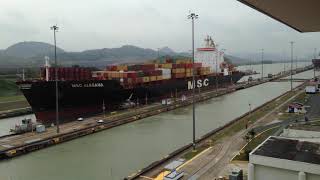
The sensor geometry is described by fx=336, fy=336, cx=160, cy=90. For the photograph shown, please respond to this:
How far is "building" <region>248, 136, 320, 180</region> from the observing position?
10.8m

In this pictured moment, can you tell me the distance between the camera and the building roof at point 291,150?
37.5ft

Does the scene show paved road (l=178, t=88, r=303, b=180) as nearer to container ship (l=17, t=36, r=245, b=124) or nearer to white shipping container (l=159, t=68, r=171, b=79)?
container ship (l=17, t=36, r=245, b=124)

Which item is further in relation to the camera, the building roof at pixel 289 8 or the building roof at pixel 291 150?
the building roof at pixel 291 150

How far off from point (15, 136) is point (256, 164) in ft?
56.3

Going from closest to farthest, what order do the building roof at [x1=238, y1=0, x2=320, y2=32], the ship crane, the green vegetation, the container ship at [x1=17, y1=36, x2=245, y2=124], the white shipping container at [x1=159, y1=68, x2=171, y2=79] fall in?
the building roof at [x1=238, y1=0, x2=320, y2=32], the green vegetation, the container ship at [x1=17, y1=36, x2=245, y2=124], the ship crane, the white shipping container at [x1=159, y1=68, x2=171, y2=79]

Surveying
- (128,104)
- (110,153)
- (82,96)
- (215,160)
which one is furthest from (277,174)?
(128,104)

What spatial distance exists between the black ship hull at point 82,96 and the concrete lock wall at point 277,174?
39.3 feet

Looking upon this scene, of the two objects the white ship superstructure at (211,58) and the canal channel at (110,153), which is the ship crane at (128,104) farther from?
the white ship superstructure at (211,58)

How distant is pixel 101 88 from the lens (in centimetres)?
3216

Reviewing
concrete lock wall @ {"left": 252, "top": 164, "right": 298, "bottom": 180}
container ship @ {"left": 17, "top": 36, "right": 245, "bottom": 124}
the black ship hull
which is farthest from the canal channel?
concrete lock wall @ {"left": 252, "top": 164, "right": 298, "bottom": 180}

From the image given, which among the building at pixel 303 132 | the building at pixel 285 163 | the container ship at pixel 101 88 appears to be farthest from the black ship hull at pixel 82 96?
the building at pixel 285 163

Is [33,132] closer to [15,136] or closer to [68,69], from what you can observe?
[15,136]

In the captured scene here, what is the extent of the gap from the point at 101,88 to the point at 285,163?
23331 mm

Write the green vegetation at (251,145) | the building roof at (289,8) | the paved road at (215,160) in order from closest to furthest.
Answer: the building roof at (289,8) < the paved road at (215,160) < the green vegetation at (251,145)
